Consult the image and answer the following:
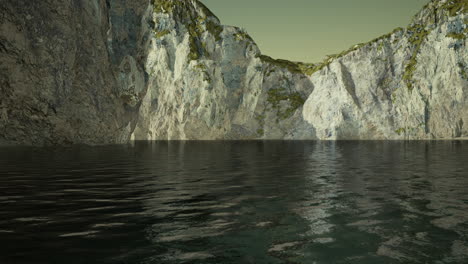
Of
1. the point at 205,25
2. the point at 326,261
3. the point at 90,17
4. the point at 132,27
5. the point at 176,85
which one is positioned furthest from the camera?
the point at 205,25

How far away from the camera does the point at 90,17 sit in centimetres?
8331

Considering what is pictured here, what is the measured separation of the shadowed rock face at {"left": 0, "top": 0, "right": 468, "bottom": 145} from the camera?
225 ft

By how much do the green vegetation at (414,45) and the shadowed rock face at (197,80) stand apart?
0.44 metres

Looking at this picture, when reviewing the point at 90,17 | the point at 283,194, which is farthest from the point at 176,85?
the point at 283,194

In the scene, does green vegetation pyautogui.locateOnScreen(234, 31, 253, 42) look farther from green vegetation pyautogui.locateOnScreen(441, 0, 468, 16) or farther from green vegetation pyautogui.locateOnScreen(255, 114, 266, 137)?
green vegetation pyautogui.locateOnScreen(441, 0, 468, 16)

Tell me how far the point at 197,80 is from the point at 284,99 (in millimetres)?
42077

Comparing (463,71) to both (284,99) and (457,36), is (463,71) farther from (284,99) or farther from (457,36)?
A: (284,99)

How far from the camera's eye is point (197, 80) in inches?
6585

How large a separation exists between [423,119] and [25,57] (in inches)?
4803

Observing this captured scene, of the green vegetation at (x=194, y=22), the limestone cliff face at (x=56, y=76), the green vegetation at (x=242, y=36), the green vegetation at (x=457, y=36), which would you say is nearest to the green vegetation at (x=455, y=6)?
the green vegetation at (x=457, y=36)

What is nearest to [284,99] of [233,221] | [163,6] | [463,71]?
[163,6]

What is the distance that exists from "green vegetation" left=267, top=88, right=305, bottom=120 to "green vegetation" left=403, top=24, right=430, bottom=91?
49.1 metres

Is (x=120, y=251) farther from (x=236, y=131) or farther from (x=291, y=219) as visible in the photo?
(x=236, y=131)

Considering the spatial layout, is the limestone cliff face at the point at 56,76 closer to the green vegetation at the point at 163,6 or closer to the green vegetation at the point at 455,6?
the green vegetation at the point at 163,6
